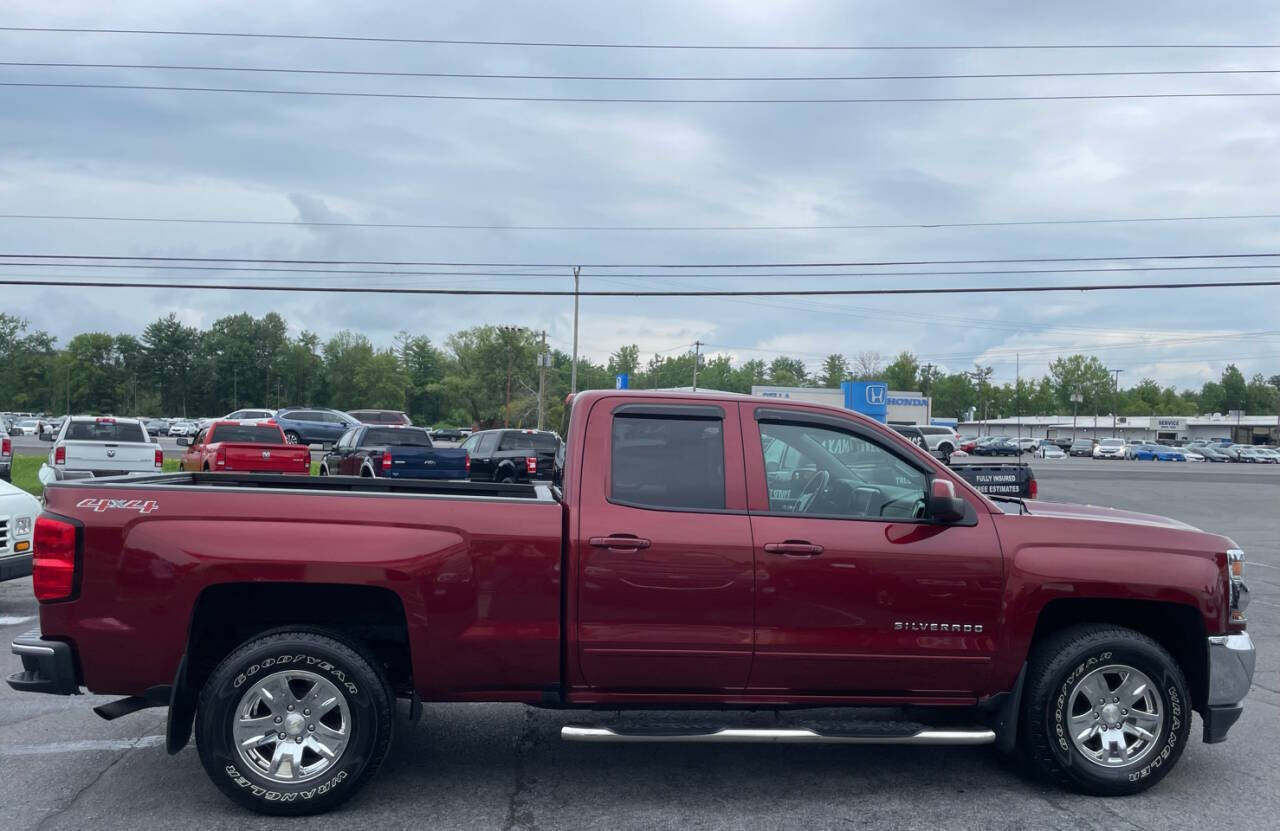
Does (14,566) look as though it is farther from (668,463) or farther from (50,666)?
(668,463)

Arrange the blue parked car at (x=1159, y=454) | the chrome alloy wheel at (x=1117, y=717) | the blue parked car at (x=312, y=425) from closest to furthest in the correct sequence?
1. the chrome alloy wheel at (x=1117, y=717)
2. the blue parked car at (x=312, y=425)
3. the blue parked car at (x=1159, y=454)

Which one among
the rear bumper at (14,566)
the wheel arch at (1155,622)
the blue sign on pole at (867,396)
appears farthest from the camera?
the blue sign on pole at (867,396)

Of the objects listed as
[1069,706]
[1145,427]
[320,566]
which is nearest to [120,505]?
[320,566]

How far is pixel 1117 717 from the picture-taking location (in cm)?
505

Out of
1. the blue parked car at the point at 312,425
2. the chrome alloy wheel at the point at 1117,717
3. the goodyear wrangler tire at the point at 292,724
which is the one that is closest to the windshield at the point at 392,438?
the goodyear wrangler tire at the point at 292,724

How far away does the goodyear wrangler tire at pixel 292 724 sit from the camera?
4.55 m

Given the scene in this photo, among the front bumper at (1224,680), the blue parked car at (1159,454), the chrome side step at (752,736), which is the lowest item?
the blue parked car at (1159,454)

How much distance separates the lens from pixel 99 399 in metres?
111

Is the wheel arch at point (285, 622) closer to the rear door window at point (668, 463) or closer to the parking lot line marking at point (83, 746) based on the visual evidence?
the parking lot line marking at point (83, 746)

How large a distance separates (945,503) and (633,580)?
1.52 meters

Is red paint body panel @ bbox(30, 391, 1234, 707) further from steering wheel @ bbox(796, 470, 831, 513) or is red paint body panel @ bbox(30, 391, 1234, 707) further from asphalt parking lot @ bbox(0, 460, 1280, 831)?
asphalt parking lot @ bbox(0, 460, 1280, 831)

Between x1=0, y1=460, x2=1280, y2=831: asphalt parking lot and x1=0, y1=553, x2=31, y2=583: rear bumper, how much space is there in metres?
2.46

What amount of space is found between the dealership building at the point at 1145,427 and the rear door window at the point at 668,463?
131543 mm

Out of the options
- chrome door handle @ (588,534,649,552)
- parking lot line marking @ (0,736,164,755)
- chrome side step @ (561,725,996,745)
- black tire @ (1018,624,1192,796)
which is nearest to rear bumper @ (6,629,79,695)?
parking lot line marking @ (0,736,164,755)
